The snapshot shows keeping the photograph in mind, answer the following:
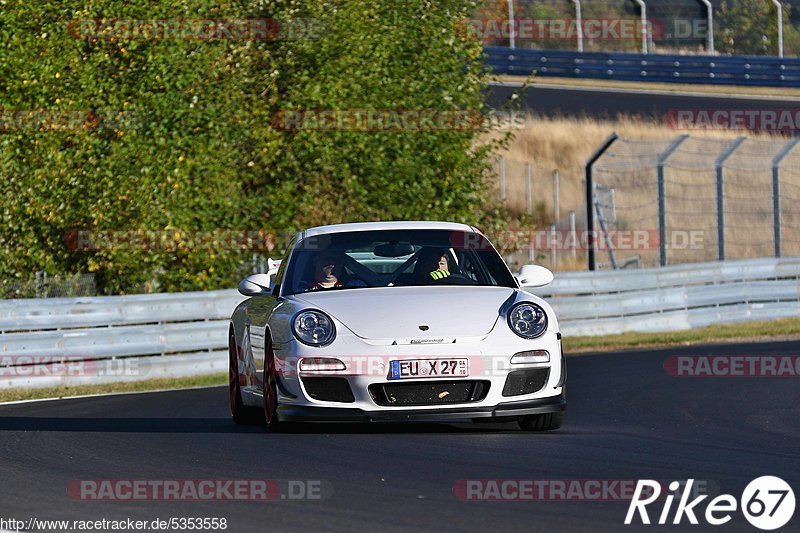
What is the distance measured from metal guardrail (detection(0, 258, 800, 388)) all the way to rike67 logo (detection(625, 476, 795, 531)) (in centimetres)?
1076

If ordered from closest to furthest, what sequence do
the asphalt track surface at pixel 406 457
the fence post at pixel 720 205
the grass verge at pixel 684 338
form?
the asphalt track surface at pixel 406 457 → the grass verge at pixel 684 338 → the fence post at pixel 720 205

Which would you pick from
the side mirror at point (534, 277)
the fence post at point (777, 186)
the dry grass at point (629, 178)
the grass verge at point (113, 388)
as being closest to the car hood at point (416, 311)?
the side mirror at point (534, 277)

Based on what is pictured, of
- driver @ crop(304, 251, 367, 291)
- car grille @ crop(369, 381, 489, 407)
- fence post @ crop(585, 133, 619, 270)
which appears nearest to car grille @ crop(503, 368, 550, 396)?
car grille @ crop(369, 381, 489, 407)

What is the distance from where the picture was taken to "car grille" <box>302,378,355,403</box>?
9.19 meters

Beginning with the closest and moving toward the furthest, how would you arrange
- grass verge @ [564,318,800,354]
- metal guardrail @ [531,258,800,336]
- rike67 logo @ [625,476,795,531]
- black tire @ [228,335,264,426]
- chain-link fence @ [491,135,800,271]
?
rike67 logo @ [625,476,795,531]
black tire @ [228,335,264,426]
grass verge @ [564,318,800,354]
metal guardrail @ [531,258,800,336]
chain-link fence @ [491,135,800,271]

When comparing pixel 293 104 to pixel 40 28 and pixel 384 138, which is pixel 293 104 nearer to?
pixel 384 138

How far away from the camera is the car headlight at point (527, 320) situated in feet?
30.6

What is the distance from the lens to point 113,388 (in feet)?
55.0

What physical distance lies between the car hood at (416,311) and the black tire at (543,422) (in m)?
0.75

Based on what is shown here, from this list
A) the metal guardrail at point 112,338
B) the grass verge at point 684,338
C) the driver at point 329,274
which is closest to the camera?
the driver at point 329,274

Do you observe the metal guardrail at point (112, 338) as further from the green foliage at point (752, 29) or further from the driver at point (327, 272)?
the green foliage at point (752, 29)

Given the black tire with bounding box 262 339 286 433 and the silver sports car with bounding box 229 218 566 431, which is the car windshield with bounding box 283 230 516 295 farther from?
the black tire with bounding box 262 339 286 433

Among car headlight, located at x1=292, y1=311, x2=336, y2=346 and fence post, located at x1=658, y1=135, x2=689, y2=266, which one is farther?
fence post, located at x1=658, y1=135, x2=689, y2=266

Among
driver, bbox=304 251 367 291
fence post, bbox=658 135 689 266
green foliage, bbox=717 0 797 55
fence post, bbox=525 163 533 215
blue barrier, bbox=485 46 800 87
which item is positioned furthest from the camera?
green foliage, bbox=717 0 797 55
